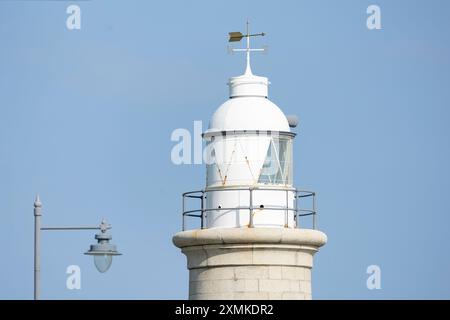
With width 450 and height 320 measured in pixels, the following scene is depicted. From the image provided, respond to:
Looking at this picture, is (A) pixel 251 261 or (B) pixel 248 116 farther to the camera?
(B) pixel 248 116

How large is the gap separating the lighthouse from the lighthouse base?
0.07 ft

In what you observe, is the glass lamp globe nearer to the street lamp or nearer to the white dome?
the street lamp

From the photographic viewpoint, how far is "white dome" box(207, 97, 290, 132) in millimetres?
87250

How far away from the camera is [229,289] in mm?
86875

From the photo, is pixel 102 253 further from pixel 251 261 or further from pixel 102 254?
pixel 251 261

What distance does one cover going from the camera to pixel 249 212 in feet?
286

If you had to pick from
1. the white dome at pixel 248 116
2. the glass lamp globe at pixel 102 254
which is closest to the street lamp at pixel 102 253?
the glass lamp globe at pixel 102 254

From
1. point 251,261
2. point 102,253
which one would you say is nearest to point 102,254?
point 102,253

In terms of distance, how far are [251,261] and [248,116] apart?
3289 mm

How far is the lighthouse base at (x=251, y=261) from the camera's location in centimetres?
8669
